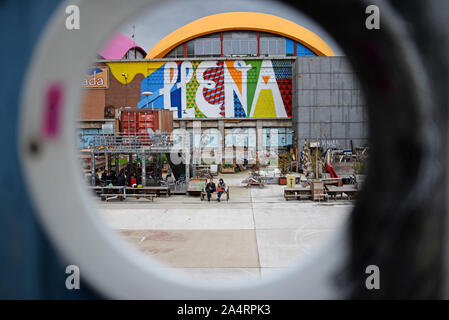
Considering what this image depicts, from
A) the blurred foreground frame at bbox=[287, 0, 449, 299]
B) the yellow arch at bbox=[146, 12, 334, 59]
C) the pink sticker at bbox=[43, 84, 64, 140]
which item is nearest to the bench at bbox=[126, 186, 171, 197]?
the pink sticker at bbox=[43, 84, 64, 140]

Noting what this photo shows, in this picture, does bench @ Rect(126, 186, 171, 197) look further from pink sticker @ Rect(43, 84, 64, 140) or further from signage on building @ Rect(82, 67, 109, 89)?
signage on building @ Rect(82, 67, 109, 89)

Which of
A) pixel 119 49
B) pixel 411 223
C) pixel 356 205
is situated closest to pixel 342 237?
pixel 356 205

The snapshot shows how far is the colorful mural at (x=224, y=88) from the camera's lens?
28.6 meters

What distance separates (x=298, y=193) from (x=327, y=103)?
15.4m

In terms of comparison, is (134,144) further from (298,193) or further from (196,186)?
(298,193)

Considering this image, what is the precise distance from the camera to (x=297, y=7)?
1406mm

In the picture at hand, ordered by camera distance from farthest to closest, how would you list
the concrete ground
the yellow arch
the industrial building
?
1. the yellow arch
2. the industrial building
3. the concrete ground

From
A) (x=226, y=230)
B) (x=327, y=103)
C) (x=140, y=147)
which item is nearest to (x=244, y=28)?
(x=327, y=103)

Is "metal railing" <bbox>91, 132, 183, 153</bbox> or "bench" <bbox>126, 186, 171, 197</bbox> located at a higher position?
"metal railing" <bbox>91, 132, 183, 153</bbox>

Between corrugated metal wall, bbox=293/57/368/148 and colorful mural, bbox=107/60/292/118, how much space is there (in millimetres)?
2523

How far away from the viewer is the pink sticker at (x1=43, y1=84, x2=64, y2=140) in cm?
139

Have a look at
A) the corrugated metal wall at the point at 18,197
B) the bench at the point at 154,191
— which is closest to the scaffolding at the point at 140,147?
the bench at the point at 154,191

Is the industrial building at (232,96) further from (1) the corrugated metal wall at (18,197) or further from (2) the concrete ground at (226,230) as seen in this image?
(1) the corrugated metal wall at (18,197)

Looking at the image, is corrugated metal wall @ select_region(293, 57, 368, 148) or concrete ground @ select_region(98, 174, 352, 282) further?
corrugated metal wall @ select_region(293, 57, 368, 148)
